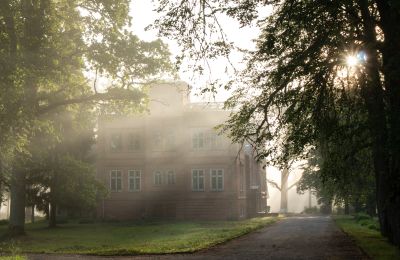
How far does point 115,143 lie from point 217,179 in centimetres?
1126

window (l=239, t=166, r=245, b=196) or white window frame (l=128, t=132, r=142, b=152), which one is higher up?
white window frame (l=128, t=132, r=142, b=152)

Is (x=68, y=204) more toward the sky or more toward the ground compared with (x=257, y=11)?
more toward the ground

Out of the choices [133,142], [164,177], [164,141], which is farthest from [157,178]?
[133,142]

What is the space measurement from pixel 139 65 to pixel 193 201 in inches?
889

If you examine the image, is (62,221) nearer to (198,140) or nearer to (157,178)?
(157,178)

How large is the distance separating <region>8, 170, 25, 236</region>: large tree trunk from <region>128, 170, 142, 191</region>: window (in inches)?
825

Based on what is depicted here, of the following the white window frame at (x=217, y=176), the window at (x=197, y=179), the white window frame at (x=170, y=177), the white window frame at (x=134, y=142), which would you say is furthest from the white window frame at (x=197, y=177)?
the white window frame at (x=134, y=142)

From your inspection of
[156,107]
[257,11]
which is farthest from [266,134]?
[156,107]

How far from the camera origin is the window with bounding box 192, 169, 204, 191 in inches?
1955

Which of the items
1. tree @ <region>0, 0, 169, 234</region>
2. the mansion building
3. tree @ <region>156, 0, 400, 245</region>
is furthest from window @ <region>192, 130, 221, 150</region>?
tree @ <region>156, 0, 400, 245</region>

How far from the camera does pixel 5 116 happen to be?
24.2 meters

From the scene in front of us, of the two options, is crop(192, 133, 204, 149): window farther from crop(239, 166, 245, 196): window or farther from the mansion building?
crop(239, 166, 245, 196): window

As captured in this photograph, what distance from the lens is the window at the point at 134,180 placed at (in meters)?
51.2

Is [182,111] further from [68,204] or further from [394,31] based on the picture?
[394,31]
